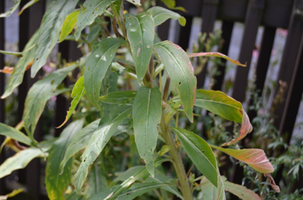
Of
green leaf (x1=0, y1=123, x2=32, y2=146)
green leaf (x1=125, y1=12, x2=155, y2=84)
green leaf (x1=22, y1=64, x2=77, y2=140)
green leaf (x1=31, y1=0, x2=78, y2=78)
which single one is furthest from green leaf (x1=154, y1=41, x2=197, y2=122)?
→ green leaf (x1=0, y1=123, x2=32, y2=146)

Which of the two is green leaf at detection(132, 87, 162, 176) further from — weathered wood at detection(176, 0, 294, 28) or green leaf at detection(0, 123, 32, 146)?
weathered wood at detection(176, 0, 294, 28)

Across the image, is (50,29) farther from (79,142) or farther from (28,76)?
(28,76)

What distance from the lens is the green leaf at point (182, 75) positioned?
0.61 m

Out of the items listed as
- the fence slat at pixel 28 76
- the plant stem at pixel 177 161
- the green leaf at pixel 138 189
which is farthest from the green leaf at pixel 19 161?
the fence slat at pixel 28 76

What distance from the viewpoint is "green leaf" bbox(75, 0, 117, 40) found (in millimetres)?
627

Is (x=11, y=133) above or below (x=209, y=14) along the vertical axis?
below

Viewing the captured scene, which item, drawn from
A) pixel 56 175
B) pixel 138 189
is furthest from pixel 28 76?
pixel 138 189

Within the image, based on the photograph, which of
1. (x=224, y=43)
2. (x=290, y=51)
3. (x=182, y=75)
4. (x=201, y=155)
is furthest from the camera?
(x=224, y=43)

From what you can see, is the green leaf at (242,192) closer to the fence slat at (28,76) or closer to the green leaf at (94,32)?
the green leaf at (94,32)

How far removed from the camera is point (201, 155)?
2.45 ft

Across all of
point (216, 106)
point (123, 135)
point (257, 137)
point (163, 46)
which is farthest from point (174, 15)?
point (257, 137)

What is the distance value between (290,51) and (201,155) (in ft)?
3.81

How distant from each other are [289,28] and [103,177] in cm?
125

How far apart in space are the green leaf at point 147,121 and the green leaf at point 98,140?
10 cm
